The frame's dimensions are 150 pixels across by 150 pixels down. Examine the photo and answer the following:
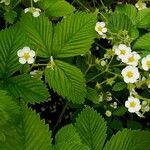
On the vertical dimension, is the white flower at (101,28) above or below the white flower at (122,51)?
above

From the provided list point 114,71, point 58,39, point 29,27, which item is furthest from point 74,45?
point 114,71

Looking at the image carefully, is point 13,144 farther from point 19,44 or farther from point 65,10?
point 65,10

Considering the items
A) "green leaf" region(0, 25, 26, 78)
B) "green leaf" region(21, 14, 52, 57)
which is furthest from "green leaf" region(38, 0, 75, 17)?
"green leaf" region(0, 25, 26, 78)

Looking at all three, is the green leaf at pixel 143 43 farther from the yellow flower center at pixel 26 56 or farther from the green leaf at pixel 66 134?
the green leaf at pixel 66 134

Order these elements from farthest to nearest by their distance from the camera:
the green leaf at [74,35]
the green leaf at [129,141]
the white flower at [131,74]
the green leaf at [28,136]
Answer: the white flower at [131,74]
the green leaf at [74,35]
the green leaf at [129,141]
the green leaf at [28,136]

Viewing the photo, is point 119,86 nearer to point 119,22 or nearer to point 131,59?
point 131,59

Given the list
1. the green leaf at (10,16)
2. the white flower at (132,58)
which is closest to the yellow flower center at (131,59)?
the white flower at (132,58)

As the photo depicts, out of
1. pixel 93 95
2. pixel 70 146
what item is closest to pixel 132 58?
pixel 93 95

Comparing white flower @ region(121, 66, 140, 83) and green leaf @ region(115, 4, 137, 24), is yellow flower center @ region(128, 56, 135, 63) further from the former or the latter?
green leaf @ region(115, 4, 137, 24)
